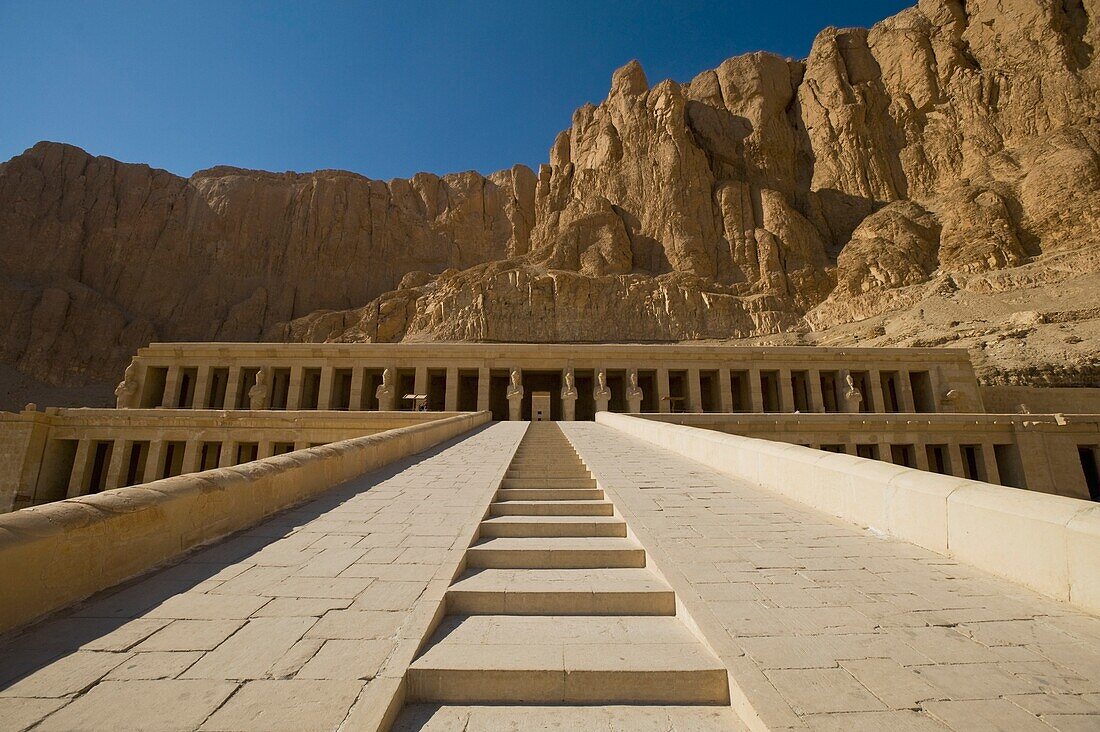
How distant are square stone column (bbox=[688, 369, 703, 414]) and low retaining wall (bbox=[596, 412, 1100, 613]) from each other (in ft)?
65.0

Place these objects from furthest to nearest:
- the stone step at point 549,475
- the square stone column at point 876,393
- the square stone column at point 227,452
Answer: the square stone column at point 876,393
the square stone column at point 227,452
the stone step at point 549,475

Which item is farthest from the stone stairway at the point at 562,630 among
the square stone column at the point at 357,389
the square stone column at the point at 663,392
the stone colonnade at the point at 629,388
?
the square stone column at the point at 357,389

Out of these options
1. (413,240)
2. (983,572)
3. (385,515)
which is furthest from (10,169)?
(983,572)

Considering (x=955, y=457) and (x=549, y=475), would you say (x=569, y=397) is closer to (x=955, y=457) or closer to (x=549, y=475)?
(x=955, y=457)

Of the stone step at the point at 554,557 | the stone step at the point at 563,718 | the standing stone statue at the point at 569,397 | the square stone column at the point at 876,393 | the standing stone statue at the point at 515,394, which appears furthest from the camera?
the square stone column at the point at 876,393

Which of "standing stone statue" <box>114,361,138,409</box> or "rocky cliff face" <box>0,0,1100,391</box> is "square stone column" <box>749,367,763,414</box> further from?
"standing stone statue" <box>114,361,138,409</box>

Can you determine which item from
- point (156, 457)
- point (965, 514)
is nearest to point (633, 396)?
point (156, 457)

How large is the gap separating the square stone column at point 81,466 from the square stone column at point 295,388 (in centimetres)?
794

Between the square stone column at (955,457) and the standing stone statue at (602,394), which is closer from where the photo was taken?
the square stone column at (955,457)

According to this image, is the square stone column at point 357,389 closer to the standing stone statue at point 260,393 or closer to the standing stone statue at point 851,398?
the standing stone statue at point 260,393

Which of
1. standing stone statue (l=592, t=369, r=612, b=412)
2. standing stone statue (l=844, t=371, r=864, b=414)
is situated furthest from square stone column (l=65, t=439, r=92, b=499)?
standing stone statue (l=844, t=371, r=864, b=414)

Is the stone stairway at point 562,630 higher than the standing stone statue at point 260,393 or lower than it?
lower

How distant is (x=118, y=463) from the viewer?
20.1 meters

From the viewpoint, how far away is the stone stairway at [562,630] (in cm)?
264
